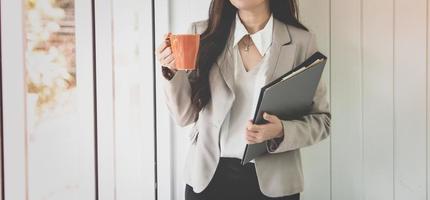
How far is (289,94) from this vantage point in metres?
1.11

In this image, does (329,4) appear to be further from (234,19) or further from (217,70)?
(217,70)

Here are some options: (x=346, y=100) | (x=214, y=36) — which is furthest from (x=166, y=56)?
(x=346, y=100)

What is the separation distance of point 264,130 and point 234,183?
17cm

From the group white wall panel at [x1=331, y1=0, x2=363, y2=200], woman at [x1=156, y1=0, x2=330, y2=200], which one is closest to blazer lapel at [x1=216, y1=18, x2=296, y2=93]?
woman at [x1=156, y1=0, x2=330, y2=200]

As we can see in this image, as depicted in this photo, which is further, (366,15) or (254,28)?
(366,15)

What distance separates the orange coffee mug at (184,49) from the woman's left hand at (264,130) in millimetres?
206

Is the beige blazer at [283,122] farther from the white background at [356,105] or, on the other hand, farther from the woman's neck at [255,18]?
the white background at [356,105]

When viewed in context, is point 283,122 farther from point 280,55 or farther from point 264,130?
point 280,55

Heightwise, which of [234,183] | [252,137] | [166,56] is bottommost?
[234,183]

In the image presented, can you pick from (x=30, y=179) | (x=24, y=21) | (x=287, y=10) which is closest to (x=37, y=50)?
(x=24, y=21)

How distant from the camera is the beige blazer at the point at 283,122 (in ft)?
3.80

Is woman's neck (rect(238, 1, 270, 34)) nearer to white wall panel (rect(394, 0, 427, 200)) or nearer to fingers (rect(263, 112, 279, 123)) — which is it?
fingers (rect(263, 112, 279, 123))

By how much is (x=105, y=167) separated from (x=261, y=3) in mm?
565

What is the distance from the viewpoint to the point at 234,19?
4.11 feet
